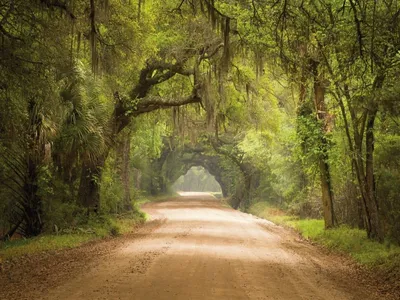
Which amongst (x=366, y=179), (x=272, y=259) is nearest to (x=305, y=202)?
(x=366, y=179)

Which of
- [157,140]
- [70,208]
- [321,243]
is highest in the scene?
[157,140]

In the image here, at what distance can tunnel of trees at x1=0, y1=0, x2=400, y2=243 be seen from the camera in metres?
9.55

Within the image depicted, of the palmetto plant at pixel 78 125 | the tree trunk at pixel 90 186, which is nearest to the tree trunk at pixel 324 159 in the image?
the palmetto plant at pixel 78 125

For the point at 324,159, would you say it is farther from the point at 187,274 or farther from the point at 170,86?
the point at 187,274

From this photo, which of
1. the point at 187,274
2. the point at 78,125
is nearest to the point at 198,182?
the point at 78,125

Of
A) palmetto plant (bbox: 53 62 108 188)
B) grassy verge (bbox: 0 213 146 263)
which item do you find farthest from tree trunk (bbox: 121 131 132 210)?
palmetto plant (bbox: 53 62 108 188)

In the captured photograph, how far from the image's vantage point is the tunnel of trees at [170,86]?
9.55 metres

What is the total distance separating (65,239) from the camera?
13781 millimetres

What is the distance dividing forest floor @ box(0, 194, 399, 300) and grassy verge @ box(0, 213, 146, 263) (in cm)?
43

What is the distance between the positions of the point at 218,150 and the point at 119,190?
21394 mm

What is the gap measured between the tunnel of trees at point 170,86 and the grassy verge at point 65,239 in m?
0.46

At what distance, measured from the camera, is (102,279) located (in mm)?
8500

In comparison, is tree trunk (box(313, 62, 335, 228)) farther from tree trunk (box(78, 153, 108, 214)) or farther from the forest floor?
tree trunk (box(78, 153, 108, 214))

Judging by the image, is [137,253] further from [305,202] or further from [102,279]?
[305,202]
